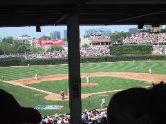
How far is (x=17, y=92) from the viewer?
2562cm

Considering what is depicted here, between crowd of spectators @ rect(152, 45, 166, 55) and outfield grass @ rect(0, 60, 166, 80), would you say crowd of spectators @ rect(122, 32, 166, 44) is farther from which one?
outfield grass @ rect(0, 60, 166, 80)

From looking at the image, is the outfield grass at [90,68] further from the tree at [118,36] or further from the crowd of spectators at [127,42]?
the tree at [118,36]

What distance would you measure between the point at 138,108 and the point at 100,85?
2726 centimetres

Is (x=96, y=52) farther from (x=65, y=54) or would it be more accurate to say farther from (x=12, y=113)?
(x=12, y=113)

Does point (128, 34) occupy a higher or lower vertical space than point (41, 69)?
higher

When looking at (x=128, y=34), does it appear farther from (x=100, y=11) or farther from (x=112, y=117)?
(x=112, y=117)

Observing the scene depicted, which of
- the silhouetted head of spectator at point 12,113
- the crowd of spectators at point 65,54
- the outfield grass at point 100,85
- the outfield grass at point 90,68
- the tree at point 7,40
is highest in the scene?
the tree at point 7,40

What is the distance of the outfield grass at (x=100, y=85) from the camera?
26.5 meters

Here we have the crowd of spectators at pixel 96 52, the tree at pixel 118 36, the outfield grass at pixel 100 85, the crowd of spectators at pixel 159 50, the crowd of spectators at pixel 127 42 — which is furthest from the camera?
the tree at pixel 118 36

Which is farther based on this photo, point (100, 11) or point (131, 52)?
point (131, 52)

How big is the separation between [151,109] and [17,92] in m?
25.4

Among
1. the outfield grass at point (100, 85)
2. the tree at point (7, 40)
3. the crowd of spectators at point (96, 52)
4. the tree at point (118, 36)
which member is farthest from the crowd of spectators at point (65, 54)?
the outfield grass at point (100, 85)

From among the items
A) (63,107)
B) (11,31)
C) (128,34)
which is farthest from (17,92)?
(11,31)

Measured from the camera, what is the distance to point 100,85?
27.9 m
